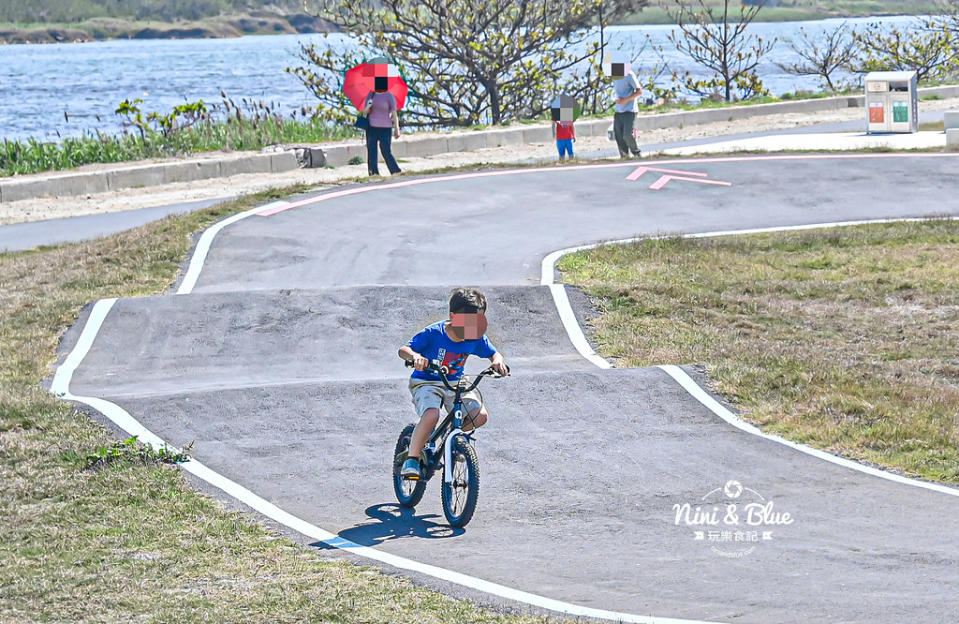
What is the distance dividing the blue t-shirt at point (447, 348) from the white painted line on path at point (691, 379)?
311cm

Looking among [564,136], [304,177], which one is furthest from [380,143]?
[564,136]

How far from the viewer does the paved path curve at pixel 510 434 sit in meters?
7.11

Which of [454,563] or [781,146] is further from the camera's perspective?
[781,146]

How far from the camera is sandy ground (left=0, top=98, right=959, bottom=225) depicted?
2258cm

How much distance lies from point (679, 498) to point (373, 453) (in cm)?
231

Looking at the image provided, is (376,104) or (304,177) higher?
(376,104)

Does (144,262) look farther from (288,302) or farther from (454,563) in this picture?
(454,563)

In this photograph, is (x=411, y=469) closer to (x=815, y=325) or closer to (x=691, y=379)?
(x=691, y=379)

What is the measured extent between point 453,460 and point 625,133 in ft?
56.7

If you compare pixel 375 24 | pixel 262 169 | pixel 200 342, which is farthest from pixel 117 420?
pixel 375 24

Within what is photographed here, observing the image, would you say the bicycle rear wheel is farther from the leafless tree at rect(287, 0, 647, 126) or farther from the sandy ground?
the leafless tree at rect(287, 0, 647, 126)

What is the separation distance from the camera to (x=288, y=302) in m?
14.3

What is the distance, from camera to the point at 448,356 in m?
7.96

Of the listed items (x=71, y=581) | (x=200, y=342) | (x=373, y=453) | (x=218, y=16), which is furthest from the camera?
(x=218, y=16)
